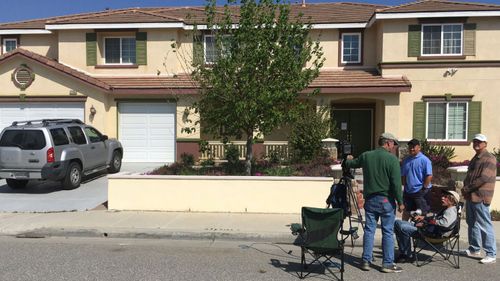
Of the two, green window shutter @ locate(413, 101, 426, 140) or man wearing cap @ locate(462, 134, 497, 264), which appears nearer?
man wearing cap @ locate(462, 134, 497, 264)

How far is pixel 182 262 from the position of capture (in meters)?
6.23

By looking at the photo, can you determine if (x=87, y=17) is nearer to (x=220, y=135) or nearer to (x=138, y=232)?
(x=220, y=135)

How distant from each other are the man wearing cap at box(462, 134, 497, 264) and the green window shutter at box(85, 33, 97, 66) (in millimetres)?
15288

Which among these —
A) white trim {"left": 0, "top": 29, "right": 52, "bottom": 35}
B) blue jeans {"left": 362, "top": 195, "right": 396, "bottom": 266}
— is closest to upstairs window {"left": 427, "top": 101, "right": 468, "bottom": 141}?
blue jeans {"left": 362, "top": 195, "right": 396, "bottom": 266}

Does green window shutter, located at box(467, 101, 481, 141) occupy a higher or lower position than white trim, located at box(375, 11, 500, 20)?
lower

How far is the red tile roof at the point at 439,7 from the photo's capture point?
50.9ft

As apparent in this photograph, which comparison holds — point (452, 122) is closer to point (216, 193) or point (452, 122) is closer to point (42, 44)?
point (216, 193)

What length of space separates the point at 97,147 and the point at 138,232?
634 centimetres

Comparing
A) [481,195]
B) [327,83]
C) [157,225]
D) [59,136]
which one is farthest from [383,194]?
[327,83]

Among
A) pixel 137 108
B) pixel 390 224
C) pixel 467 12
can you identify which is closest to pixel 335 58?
pixel 467 12

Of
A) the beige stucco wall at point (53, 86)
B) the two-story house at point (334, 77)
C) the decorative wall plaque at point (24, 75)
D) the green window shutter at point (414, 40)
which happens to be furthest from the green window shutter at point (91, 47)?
the green window shutter at point (414, 40)

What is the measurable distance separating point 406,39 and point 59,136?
12.3 m

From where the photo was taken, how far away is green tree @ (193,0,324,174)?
9.66 metres

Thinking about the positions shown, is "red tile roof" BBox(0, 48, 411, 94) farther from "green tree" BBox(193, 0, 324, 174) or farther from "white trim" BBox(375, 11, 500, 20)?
"green tree" BBox(193, 0, 324, 174)
